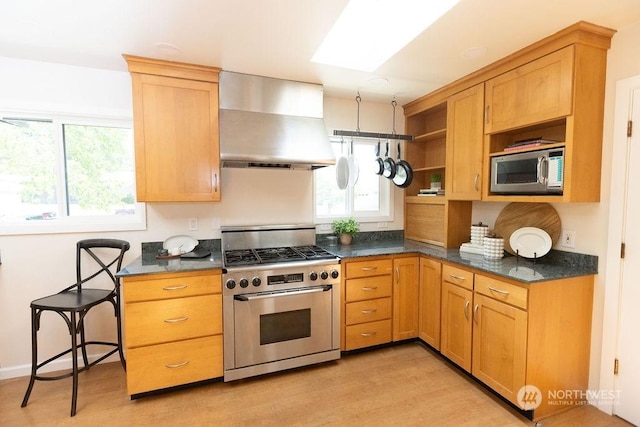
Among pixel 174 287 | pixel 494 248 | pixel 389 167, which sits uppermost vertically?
pixel 389 167

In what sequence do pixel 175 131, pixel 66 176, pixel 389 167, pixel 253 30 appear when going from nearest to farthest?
pixel 253 30 < pixel 175 131 < pixel 66 176 < pixel 389 167

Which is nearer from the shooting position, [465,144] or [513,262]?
[513,262]

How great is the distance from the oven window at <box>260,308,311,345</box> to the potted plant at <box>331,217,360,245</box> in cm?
92

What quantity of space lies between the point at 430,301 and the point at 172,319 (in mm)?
2109

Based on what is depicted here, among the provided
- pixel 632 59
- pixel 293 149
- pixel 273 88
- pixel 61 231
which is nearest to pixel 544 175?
pixel 632 59

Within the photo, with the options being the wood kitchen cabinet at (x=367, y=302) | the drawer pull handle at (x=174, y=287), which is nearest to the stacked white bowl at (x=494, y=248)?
the wood kitchen cabinet at (x=367, y=302)

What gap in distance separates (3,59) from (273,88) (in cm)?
200

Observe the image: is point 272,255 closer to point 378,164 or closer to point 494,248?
point 378,164

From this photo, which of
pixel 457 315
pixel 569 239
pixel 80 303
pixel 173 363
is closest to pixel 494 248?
pixel 569 239

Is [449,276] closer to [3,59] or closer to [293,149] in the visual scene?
[293,149]

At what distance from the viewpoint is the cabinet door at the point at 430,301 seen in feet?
8.55

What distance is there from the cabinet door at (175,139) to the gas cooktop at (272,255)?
527 mm

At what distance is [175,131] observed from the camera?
238 centimetres

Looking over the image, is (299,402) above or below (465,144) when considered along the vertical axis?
below
